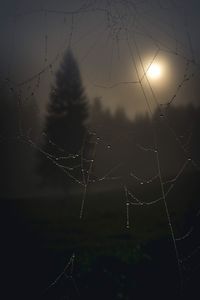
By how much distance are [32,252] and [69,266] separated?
22 cm

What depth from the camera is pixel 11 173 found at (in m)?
2.30

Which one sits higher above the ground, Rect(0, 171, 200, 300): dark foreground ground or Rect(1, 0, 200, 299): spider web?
Rect(1, 0, 200, 299): spider web

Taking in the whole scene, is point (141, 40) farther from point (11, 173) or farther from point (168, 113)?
point (11, 173)

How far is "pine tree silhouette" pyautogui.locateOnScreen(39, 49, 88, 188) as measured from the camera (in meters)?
2.33

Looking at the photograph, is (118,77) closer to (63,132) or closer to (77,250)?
(63,132)

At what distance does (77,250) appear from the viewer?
7.88 feet

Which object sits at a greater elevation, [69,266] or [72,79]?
[72,79]

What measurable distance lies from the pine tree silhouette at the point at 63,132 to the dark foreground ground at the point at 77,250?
5.4 inches

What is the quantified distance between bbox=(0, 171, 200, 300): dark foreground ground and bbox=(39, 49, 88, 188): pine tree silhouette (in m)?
0.14

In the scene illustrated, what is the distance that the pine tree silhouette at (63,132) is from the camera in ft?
7.64

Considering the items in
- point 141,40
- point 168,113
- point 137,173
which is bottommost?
point 137,173

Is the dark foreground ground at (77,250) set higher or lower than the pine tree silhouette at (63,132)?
lower

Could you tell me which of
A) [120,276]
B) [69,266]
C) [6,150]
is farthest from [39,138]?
[120,276]

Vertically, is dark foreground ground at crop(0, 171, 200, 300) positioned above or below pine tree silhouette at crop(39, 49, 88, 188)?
below
